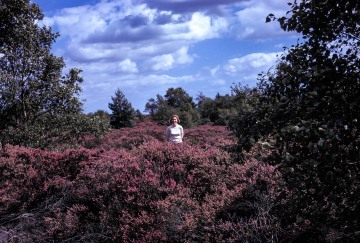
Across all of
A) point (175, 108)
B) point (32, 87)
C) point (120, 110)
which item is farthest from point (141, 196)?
point (175, 108)

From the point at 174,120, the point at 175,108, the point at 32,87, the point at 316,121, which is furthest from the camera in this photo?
the point at 175,108

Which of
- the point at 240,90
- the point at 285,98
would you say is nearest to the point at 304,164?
the point at 285,98

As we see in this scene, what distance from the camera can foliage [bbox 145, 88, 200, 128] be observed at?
125 feet

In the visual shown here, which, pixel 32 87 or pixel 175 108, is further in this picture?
pixel 175 108

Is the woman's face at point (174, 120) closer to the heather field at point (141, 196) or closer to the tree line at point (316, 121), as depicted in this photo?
the heather field at point (141, 196)

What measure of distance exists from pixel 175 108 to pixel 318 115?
41.8 m

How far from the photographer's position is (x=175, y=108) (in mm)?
45344

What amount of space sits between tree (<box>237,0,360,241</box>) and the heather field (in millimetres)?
681

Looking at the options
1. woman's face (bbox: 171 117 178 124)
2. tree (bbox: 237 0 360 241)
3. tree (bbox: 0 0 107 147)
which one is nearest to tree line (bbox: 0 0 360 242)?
tree (bbox: 237 0 360 241)

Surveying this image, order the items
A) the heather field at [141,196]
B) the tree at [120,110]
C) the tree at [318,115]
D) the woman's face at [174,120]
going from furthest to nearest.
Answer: the tree at [120,110] < the woman's face at [174,120] < the heather field at [141,196] < the tree at [318,115]

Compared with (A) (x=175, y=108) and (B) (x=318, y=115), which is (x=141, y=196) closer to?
(B) (x=318, y=115)

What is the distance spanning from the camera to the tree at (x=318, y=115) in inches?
138

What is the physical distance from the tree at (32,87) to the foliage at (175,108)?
20896mm

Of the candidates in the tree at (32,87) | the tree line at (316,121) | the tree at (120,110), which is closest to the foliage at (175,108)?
the tree at (120,110)
